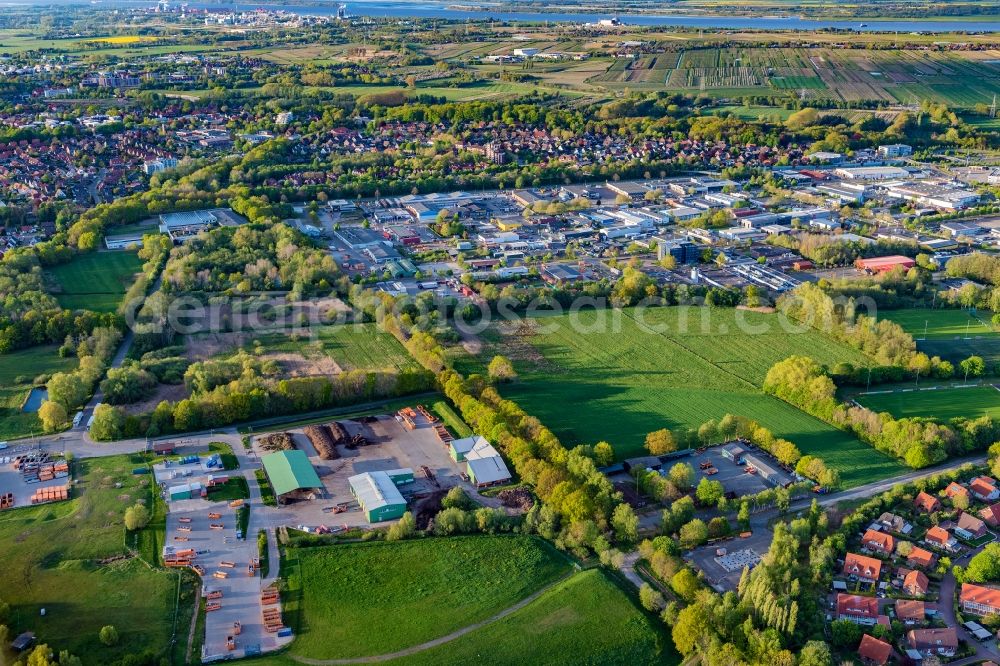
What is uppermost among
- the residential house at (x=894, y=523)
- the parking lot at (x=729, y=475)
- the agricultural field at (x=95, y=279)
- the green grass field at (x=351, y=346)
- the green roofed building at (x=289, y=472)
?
the agricultural field at (x=95, y=279)

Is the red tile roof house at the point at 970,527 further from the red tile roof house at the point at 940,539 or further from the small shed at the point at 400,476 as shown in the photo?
the small shed at the point at 400,476

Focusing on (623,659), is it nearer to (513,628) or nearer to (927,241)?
(513,628)

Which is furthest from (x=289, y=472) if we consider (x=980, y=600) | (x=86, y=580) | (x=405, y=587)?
(x=980, y=600)

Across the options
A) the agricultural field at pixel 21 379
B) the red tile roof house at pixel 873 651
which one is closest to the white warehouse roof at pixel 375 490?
the agricultural field at pixel 21 379

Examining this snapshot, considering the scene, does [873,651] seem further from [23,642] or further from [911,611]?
[23,642]

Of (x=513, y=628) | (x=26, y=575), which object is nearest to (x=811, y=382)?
(x=513, y=628)
